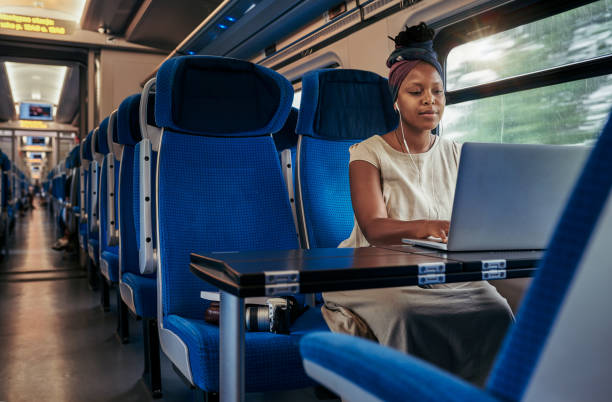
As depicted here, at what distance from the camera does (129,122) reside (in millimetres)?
2805

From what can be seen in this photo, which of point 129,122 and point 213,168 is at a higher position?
point 129,122

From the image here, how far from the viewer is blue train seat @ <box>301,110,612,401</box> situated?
0.38 meters

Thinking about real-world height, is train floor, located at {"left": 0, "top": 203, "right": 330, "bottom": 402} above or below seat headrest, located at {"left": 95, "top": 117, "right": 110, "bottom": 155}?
below

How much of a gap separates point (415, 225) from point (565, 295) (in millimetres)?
972

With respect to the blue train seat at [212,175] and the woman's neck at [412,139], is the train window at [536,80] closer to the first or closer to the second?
the woman's neck at [412,139]

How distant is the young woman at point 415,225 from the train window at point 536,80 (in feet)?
2.54

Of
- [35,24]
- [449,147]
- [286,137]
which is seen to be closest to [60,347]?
[286,137]

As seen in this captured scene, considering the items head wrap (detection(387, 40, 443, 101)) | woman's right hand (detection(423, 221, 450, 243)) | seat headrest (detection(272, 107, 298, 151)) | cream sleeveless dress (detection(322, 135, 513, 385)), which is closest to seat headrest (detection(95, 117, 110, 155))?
seat headrest (detection(272, 107, 298, 151))

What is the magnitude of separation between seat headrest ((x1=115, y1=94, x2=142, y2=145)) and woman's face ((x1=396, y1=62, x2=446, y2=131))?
5.25 ft

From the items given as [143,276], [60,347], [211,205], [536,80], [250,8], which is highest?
[250,8]

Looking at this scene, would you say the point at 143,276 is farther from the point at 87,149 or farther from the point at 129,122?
the point at 87,149

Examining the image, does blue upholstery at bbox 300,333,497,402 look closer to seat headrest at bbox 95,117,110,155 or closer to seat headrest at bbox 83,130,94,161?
seat headrest at bbox 95,117,110,155

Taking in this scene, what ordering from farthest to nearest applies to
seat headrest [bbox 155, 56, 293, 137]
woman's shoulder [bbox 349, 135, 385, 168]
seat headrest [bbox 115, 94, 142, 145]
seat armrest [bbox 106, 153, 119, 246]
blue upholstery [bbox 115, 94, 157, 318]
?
seat armrest [bbox 106, 153, 119, 246], seat headrest [bbox 115, 94, 142, 145], blue upholstery [bbox 115, 94, 157, 318], seat headrest [bbox 155, 56, 293, 137], woman's shoulder [bbox 349, 135, 385, 168]

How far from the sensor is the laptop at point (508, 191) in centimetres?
100
